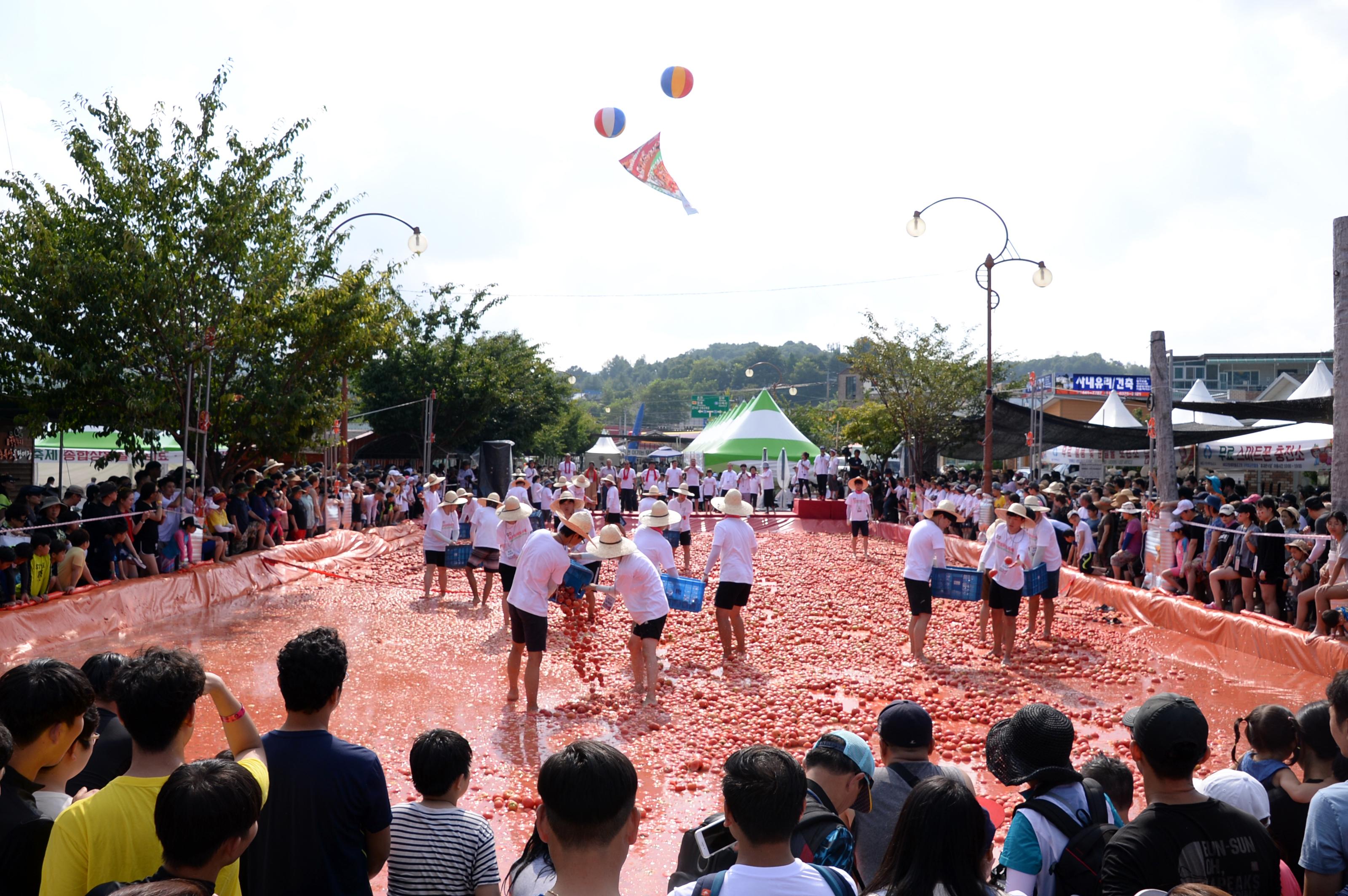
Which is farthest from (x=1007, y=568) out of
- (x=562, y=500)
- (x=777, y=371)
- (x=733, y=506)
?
(x=777, y=371)

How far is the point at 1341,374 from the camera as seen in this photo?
10.0 m

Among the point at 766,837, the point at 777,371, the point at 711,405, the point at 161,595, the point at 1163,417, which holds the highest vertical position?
the point at 777,371

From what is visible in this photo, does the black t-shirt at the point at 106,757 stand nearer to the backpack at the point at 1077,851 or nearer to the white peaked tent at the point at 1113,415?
the backpack at the point at 1077,851

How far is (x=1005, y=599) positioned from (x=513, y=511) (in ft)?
19.0

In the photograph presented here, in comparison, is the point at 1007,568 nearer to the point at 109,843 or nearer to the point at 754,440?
the point at 109,843

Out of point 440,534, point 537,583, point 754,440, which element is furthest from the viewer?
point 754,440

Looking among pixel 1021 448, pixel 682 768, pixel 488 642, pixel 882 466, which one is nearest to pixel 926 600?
pixel 682 768

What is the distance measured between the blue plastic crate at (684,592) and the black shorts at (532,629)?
5.86 feet

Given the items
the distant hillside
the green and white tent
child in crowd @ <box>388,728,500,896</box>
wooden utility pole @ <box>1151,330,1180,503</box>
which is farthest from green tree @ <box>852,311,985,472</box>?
the distant hillside

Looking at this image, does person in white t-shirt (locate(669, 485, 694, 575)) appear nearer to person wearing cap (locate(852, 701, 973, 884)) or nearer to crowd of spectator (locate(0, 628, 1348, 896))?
person wearing cap (locate(852, 701, 973, 884))

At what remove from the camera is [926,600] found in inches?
393

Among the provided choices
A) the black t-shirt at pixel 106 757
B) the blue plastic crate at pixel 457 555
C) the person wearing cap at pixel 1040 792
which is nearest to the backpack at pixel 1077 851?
the person wearing cap at pixel 1040 792

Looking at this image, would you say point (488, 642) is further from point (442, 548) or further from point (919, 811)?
point (919, 811)

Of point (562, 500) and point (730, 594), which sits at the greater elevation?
point (562, 500)
